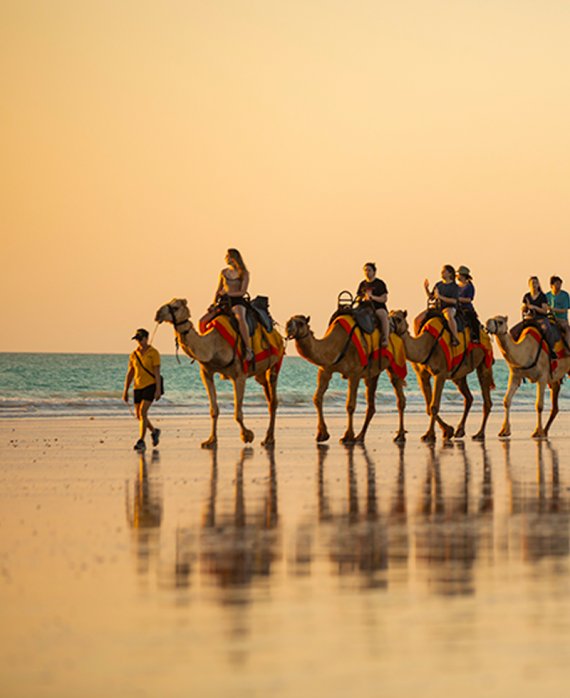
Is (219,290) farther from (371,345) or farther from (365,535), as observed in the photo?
(365,535)

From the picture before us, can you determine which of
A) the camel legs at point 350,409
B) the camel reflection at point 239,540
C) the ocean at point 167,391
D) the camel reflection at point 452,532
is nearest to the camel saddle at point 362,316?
the camel legs at point 350,409

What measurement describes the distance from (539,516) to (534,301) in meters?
16.9

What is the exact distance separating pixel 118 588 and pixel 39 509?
5018 millimetres

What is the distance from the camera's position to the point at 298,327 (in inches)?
1061

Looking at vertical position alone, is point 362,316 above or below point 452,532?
above

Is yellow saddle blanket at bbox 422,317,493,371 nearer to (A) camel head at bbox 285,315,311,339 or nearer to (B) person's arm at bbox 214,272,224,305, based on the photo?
(A) camel head at bbox 285,315,311,339

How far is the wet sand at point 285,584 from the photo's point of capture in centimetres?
679

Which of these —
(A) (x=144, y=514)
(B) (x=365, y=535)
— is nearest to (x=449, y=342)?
(A) (x=144, y=514)

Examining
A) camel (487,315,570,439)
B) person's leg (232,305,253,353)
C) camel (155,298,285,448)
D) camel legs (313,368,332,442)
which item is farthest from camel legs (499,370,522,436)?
person's leg (232,305,253,353)

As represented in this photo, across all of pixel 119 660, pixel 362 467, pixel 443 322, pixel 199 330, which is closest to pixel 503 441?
pixel 443 322

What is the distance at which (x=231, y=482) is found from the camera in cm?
1719

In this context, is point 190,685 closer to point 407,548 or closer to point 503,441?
point 407,548

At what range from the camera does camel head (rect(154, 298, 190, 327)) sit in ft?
81.8

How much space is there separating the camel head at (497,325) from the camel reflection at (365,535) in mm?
11836
